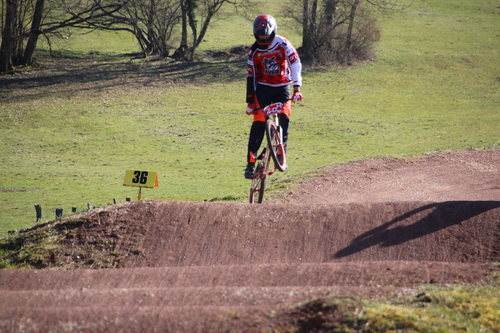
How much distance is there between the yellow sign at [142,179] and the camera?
9.45m

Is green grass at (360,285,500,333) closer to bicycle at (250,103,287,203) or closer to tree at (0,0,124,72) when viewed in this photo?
bicycle at (250,103,287,203)

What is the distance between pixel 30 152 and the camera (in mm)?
21547

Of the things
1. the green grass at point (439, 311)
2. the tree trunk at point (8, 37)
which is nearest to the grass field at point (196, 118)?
the tree trunk at point (8, 37)

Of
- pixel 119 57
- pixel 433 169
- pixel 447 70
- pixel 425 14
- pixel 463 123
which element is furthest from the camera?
pixel 425 14

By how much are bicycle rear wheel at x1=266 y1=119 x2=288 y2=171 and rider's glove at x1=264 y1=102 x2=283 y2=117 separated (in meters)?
0.28

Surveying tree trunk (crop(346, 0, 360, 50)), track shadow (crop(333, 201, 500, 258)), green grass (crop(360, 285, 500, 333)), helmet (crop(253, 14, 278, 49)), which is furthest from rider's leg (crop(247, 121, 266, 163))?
tree trunk (crop(346, 0, 360, 50))

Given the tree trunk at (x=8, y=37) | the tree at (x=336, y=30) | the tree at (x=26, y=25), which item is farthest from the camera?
the tree at (x=336, y=30)

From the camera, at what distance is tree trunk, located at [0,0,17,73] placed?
31781 mm

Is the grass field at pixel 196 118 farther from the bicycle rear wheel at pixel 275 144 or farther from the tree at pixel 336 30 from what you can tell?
the bicycle rear wheel at pixel 275 144

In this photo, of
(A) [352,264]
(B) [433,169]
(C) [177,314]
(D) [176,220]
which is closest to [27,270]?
(D) [176,220]

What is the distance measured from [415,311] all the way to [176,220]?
172 inches

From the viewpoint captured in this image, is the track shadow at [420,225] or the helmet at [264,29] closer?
the track shadow at [420,225]

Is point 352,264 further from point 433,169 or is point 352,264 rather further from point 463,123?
point 463,123

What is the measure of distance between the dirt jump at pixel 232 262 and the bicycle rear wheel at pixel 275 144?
112cm
